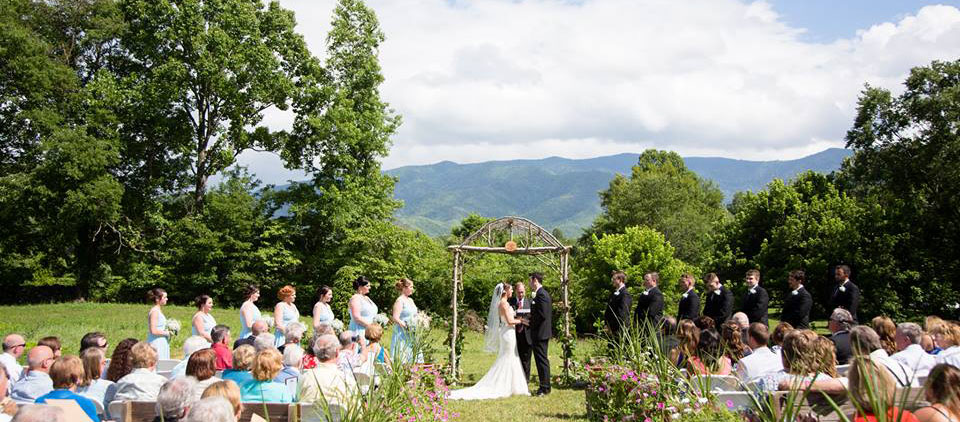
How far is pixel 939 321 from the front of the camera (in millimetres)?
6289

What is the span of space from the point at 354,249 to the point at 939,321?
2384 centimetres

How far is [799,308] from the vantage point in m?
9.30

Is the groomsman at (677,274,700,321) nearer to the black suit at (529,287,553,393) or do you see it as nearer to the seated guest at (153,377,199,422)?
the black suit at (529,287,553,393)

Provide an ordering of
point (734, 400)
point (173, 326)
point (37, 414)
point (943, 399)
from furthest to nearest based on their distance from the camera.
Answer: point (173, 326) < point (734, 400) < point (943, 399) < point (37, 414)

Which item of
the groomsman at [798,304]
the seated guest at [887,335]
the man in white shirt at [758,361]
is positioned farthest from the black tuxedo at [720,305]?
the man in white shirt at [758,361]

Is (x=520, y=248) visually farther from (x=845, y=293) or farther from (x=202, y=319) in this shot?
(x=202, y=319)

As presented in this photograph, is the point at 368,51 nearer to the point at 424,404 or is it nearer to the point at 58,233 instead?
the point at 58,233

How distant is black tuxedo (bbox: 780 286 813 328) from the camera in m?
9.30

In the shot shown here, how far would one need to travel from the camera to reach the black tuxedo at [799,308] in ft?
30.5

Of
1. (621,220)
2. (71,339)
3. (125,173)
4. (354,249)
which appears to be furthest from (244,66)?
(621,220)

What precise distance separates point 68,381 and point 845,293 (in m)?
8.93

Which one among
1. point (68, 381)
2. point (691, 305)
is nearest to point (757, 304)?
point (691, 305)

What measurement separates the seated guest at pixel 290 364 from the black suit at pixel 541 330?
443cm

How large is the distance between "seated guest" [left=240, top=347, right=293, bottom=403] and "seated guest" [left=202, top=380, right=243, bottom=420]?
107cm
